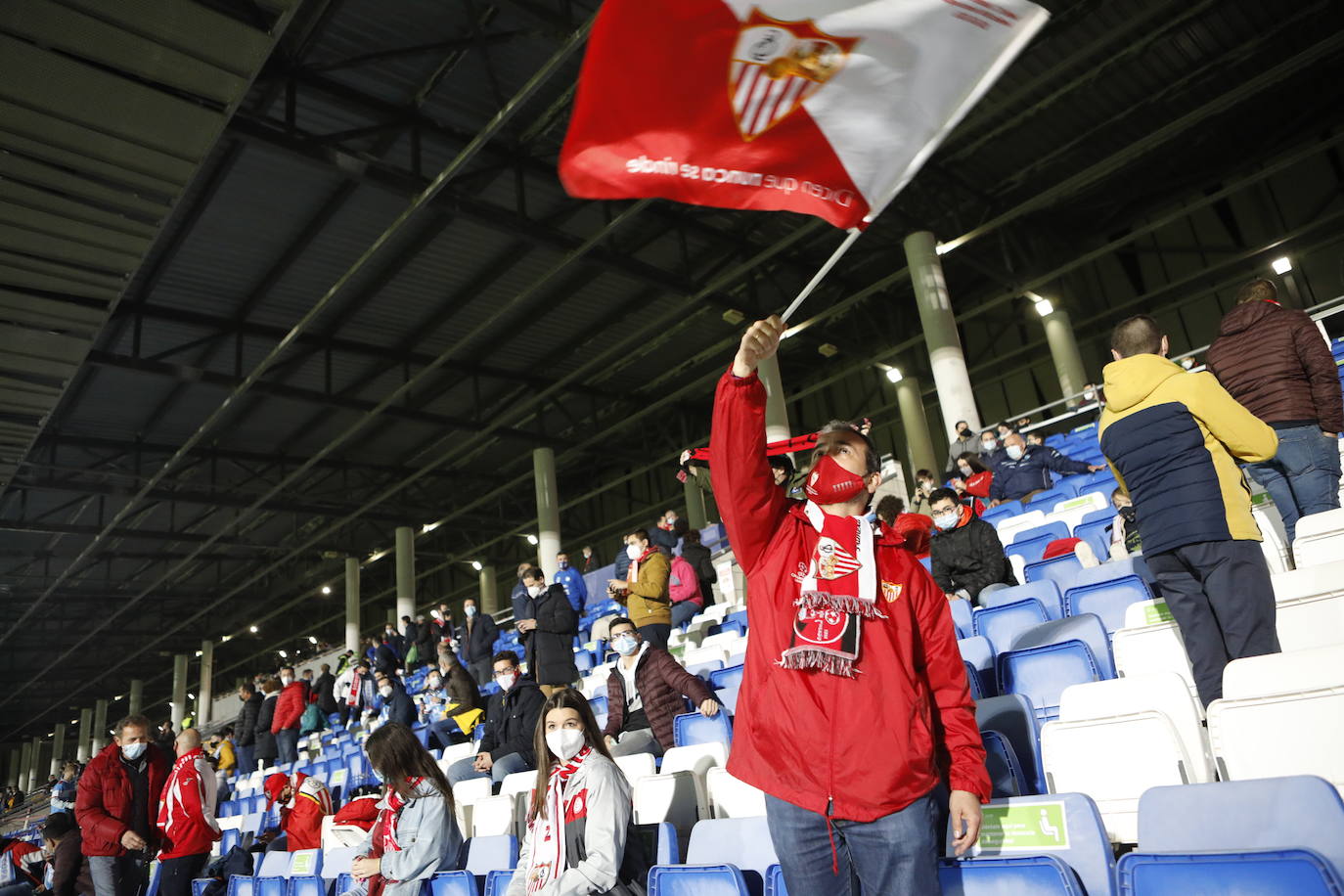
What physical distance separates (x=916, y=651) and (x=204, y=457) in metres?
18.5

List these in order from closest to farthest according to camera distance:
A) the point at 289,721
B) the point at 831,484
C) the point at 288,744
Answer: the point at 831,484 < the point at 288,744 < the point at 289,721

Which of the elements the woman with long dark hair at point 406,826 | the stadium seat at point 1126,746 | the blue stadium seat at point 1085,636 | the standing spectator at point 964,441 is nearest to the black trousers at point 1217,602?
the stadium seat at point 1126,746

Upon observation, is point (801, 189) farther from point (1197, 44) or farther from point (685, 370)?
point (685, 370)

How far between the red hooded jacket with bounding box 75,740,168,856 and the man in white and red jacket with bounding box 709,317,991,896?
4815 millimetres

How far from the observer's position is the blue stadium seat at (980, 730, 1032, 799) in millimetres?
2695

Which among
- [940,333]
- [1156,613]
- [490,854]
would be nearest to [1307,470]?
[1156,613]

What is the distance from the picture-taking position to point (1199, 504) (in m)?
2.61

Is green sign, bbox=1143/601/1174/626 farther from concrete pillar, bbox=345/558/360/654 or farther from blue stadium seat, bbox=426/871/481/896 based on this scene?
concrete pillar, bbox=345/558/360/654

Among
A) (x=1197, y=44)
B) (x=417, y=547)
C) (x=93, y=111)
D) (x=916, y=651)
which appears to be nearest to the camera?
(x=916, y=651)

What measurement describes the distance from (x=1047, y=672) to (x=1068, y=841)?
1.49m

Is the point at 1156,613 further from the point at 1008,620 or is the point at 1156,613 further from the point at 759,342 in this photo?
the point at 759,342

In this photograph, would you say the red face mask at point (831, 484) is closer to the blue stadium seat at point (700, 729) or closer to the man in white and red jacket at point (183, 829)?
the blue stadium seat at point (700, 729)

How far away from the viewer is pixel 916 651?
192 cm

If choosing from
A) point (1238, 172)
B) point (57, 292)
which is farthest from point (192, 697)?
point (1238, 172)
